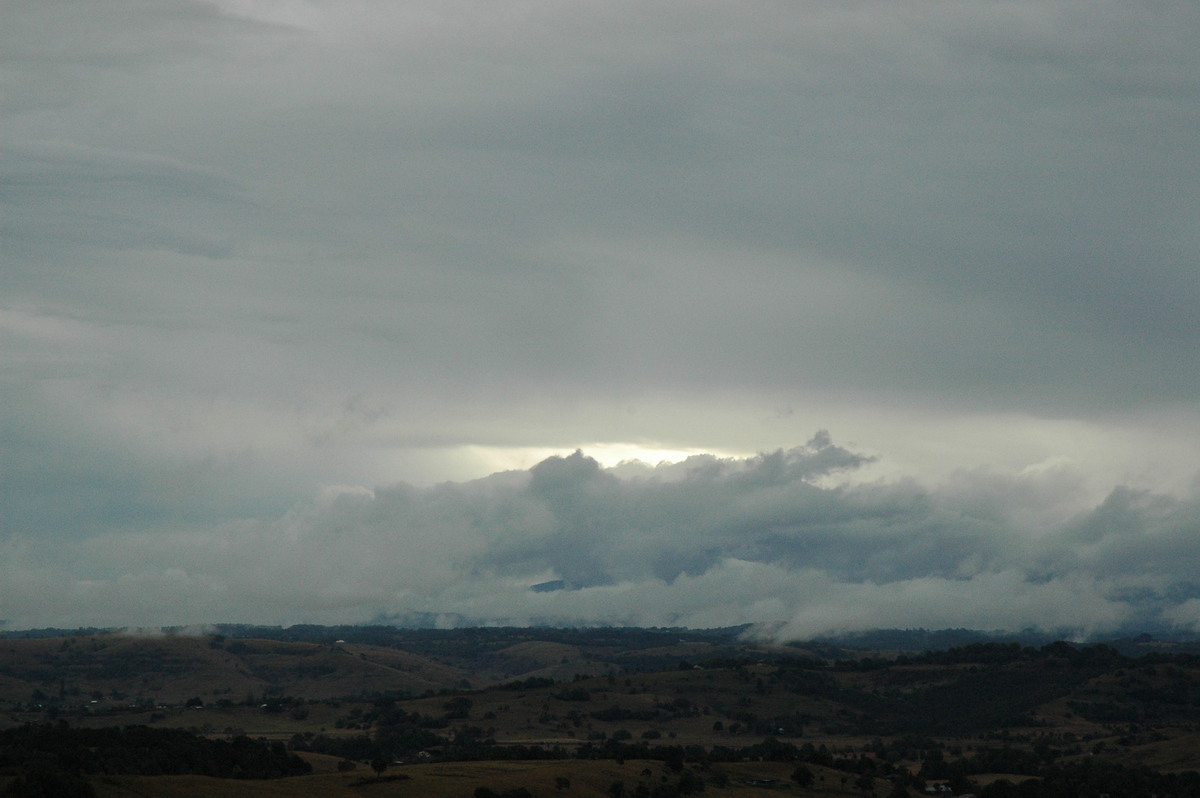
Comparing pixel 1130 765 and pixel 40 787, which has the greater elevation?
pixel 40 787

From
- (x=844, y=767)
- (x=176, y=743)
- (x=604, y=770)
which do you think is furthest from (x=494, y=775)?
(x=844, y=767)

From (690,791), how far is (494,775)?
23.8 meters

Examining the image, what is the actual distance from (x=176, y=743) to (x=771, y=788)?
70.9 metres

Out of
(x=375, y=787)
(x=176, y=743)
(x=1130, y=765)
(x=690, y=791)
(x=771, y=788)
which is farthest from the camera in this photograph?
(x=1130, y=765)

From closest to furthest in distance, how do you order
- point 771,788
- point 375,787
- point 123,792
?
1. point 123,792
2. point 375,787
3. point 771,788

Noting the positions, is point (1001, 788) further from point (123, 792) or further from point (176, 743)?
point (123, 792)

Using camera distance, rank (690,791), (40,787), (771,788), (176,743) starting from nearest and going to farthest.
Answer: (40,787)
(176,743)
(690,791)
(771,788)

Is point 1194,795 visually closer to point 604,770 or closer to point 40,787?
point 604,770

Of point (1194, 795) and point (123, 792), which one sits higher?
point (123, 792)

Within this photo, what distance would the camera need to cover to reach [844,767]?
17800 cm

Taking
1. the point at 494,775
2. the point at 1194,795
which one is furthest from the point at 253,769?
the point at 1194,795

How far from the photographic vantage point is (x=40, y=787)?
8800 centimetres

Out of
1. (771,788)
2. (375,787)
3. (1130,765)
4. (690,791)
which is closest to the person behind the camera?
(375,787)

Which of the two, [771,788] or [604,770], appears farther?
[771,788]
